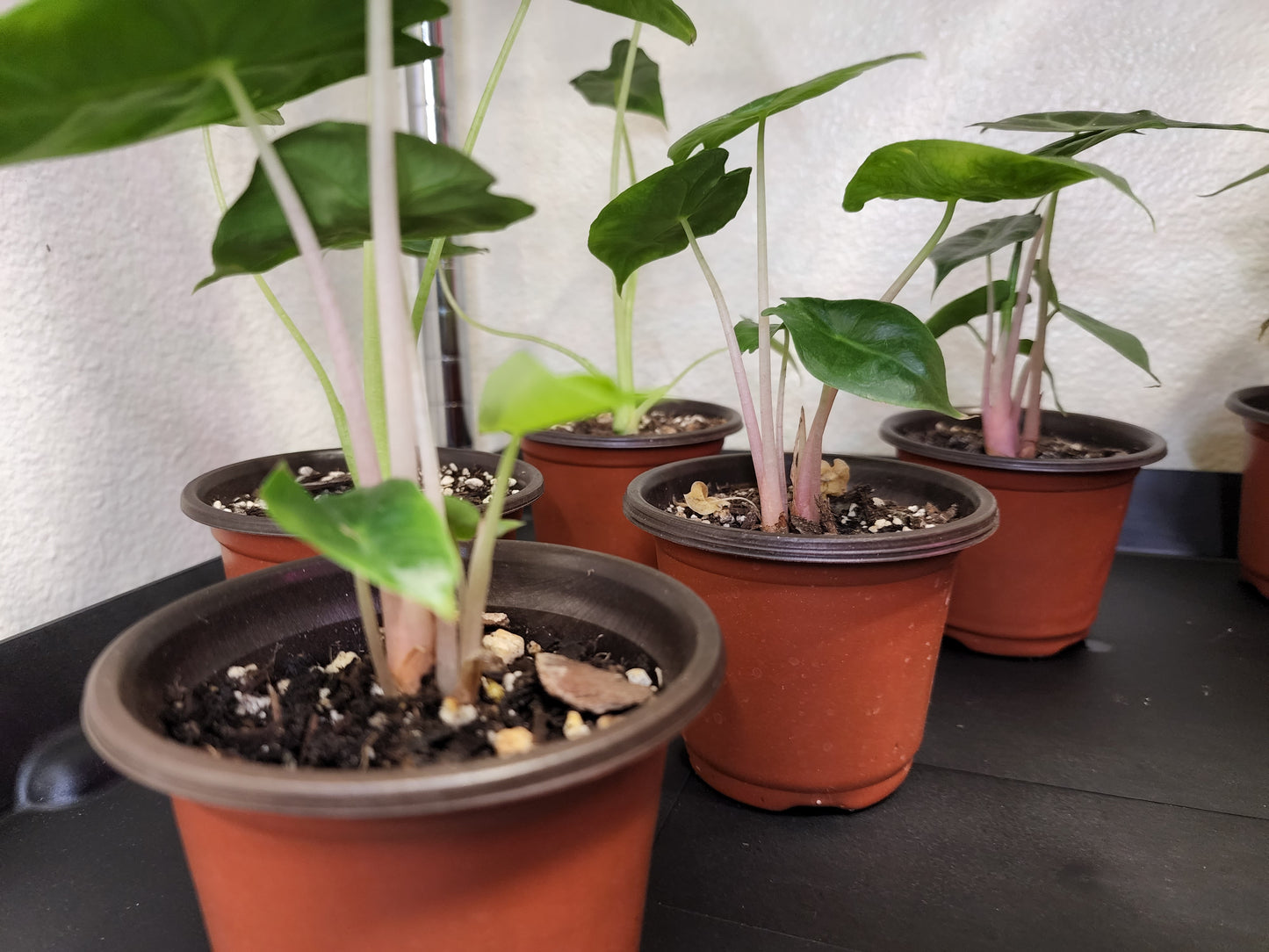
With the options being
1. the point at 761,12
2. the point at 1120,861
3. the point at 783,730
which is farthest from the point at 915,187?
the point at 761,12

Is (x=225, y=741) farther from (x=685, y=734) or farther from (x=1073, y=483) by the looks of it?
(x=1073, y=483)

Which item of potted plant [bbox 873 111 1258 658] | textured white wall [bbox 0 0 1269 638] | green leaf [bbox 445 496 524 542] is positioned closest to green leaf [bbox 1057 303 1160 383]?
potted plant [bbox 873 111 1258 658]

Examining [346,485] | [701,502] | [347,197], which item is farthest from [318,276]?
[346,485]

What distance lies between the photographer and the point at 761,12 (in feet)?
4.27

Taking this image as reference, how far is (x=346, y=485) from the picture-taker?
981 millimetres

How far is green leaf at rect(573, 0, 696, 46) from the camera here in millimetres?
678

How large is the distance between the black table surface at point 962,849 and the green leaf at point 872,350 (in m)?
0.40

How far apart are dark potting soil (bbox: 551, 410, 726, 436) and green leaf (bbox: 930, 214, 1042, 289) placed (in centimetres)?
42

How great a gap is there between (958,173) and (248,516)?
69 cm

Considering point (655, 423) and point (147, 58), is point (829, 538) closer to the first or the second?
point (147, 58)

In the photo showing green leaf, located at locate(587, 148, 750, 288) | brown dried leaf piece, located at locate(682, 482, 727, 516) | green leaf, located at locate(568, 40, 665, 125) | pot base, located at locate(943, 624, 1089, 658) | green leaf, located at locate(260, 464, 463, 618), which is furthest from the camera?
green leaf, located at locate(568, 40, 665, 125)

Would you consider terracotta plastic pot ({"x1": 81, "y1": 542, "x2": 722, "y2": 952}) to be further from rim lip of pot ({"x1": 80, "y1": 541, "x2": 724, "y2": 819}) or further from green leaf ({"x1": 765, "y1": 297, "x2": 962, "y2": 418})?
green leaf ({"x1": 765, "y1": 297, "x2": 962, "y2": 418})

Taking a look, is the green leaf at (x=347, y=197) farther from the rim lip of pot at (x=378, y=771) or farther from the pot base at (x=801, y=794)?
the pot base at (x=801, y=794)

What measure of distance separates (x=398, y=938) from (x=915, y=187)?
643 mm
